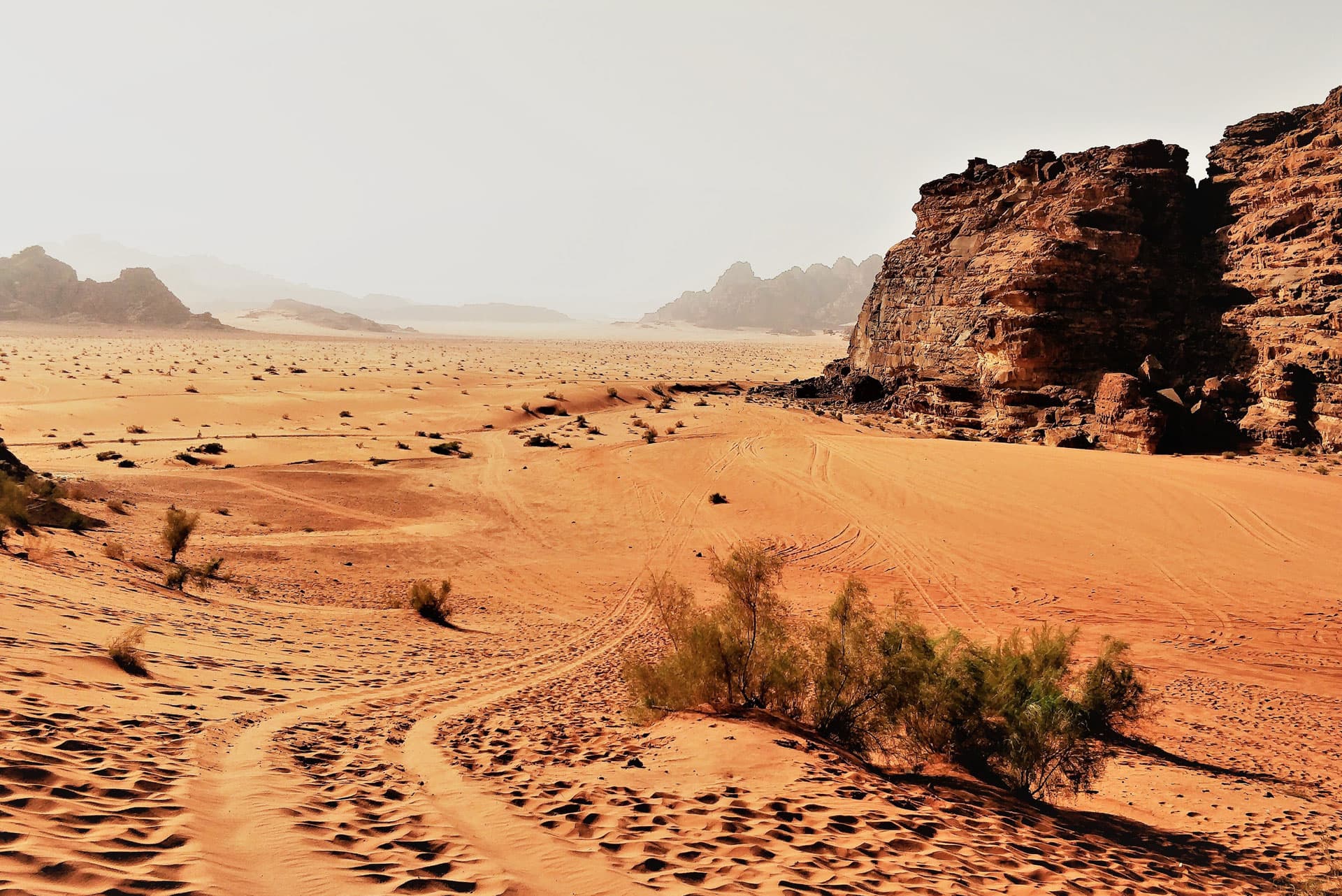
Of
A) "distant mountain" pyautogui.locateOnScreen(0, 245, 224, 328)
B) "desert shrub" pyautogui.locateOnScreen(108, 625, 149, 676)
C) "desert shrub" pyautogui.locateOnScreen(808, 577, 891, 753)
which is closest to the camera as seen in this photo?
"desert shrub" pyautogui.locateOnScreen(108, 625, 149, 676)

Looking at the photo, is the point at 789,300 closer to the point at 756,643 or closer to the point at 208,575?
the point at 208,575

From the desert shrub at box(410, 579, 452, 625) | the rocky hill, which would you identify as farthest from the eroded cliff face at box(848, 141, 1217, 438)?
the desert shrub at box(410, 579, 452, 625)

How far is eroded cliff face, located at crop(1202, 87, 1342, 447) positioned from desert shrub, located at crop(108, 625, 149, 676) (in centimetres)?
2995

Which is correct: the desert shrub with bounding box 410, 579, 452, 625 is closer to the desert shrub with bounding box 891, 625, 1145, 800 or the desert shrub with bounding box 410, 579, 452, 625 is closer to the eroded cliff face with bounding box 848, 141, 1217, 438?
the desert shrub with bounding box 891, 625, 1145, 800

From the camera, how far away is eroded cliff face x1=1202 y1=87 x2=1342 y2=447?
77.0 feet

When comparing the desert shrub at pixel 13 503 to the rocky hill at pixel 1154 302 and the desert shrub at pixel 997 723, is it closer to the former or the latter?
the desert shrub at pixel 997 723

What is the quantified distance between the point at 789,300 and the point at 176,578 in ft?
558

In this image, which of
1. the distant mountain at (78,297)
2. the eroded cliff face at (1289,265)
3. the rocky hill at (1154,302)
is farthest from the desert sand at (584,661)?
the distant mountain at (78,297)

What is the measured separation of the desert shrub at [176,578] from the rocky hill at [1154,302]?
25.9 metres

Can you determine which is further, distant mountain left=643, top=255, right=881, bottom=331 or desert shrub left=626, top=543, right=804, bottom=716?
distant mountain left=643, top=255, right=881, bottom=331

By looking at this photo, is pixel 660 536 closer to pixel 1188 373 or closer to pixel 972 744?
pixel 972 744

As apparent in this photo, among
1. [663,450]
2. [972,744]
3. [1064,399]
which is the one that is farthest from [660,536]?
[1064,399]

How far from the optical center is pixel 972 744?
6816 millimetres

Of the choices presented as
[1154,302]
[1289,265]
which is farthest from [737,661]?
[1289,265]
